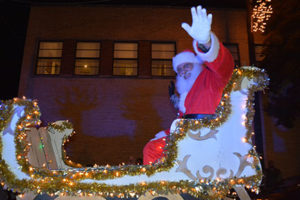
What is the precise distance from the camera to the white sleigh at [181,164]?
1.95 metres

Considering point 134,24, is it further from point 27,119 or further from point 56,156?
Answer: point 27,119

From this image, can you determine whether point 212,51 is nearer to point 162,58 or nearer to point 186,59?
point 186,59

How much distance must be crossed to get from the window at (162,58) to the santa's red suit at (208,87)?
6984 mm

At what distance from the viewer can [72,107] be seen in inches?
362

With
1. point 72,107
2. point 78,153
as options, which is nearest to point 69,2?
point 72,107

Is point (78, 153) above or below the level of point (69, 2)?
below

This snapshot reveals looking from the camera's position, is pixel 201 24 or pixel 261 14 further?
pixel 261 14

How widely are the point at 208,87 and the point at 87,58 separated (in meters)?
7.88

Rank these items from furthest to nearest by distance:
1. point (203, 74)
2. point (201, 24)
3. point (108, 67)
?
1. point (108, 67)
2. point (203, 74)
3. point (201, 24)

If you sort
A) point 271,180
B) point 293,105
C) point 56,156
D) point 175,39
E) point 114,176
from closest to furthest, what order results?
point 114,176 → point 56,156 → point 271,180 → point 293,105 → point 175,39

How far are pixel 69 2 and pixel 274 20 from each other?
7.01 metres

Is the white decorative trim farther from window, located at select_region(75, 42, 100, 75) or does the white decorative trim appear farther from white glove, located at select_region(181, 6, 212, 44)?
window, located at select_region(75, 42, 100, 75)

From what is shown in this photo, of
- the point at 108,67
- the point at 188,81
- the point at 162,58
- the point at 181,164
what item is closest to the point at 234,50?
the point at 162,58

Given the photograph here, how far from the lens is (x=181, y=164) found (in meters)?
1.97
